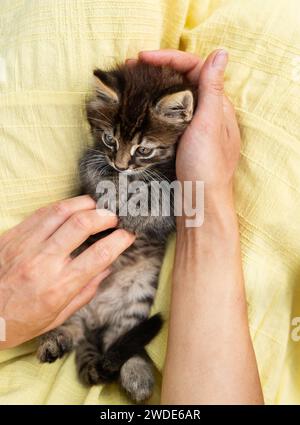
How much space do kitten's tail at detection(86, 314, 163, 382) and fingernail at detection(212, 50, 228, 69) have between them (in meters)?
0.67

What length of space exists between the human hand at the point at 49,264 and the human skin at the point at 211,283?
23 cm

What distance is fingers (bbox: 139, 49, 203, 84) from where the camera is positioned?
Result: 1.27 metres

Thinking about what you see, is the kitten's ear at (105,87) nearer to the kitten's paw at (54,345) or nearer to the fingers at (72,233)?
the fingers at (72,233)

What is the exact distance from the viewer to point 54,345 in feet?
4.23

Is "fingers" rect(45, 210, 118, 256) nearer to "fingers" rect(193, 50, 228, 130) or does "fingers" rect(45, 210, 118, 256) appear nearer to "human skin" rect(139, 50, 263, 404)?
"human skin" rect(139, 50, 263, 404)

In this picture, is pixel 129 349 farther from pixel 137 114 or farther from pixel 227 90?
pixel 227 90

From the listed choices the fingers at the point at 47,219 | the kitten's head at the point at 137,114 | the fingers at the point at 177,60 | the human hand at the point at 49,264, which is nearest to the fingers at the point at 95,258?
the human hand at the point at 49,264

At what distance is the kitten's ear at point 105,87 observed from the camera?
1.20 m

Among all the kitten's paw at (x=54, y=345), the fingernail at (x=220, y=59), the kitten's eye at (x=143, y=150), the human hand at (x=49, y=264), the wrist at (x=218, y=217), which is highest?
the fingernail at (x=220, y=59)

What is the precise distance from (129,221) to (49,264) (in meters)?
0.29
